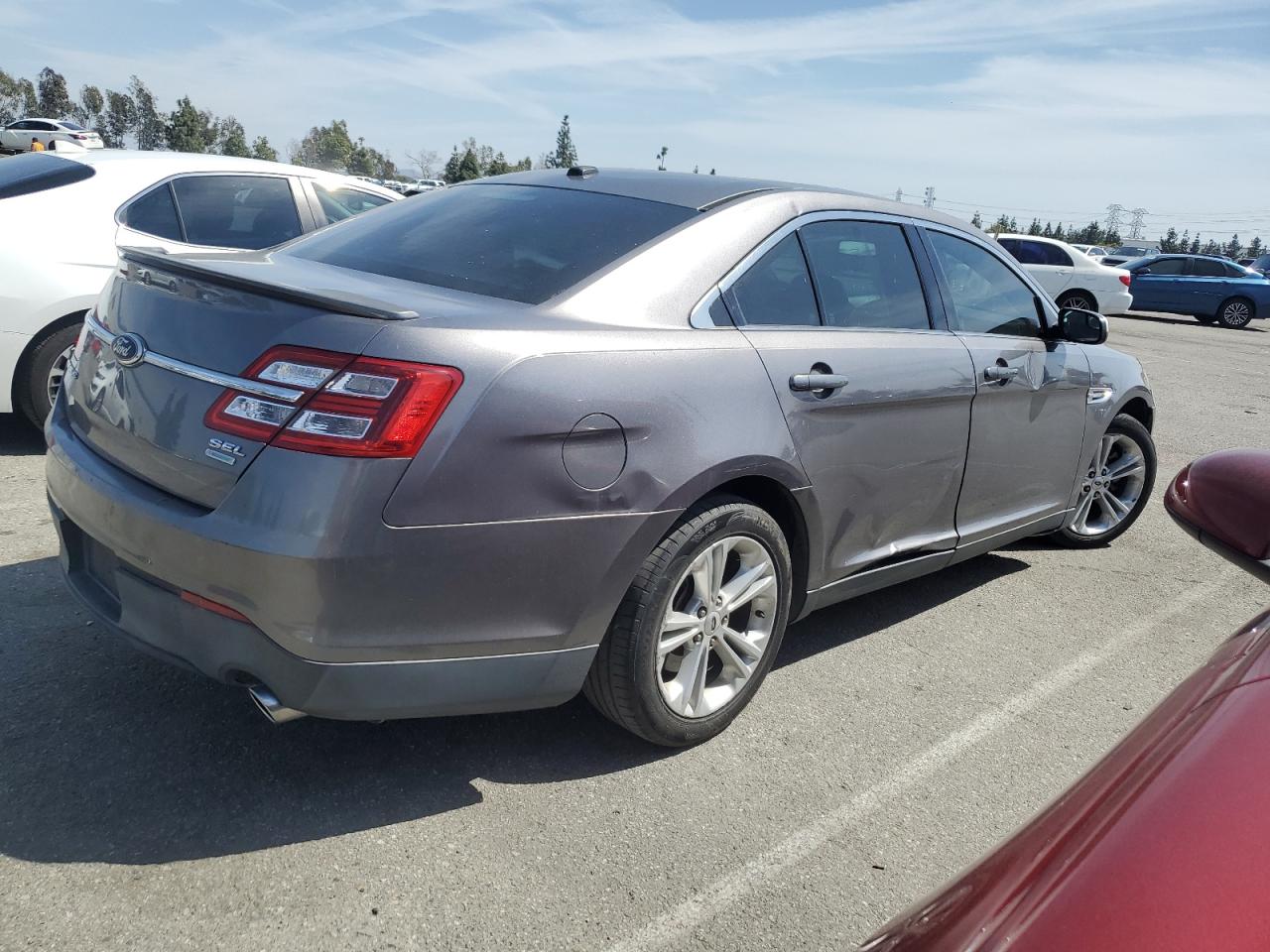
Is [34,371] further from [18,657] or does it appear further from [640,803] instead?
[640,803]

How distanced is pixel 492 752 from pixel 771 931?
3.23 ft

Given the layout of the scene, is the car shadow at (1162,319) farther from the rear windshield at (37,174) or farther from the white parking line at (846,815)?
the rear windshield at (37,174)

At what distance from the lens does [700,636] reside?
3053 mm

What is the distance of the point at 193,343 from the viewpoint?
8.46 ft

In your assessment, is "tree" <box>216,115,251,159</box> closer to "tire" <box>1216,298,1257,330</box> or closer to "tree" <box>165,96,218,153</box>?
"tree" <box>165,96,218,153</box>

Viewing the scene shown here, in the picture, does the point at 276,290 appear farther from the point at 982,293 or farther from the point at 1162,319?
the point at 1162,319

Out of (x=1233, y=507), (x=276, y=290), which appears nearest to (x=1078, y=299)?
(x=1233, y=507)

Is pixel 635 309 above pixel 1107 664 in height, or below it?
above

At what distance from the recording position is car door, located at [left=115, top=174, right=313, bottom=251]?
5.72m

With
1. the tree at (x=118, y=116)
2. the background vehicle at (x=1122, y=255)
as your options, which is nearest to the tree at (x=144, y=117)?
the tree at (x=118, y=116)

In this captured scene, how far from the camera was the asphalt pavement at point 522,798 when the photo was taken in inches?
92.5

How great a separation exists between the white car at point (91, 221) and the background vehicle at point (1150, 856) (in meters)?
5.15

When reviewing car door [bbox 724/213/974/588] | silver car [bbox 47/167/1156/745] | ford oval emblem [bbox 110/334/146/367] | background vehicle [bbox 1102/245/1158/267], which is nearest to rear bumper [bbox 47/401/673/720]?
silver car [bbox 47/167/1156/745]

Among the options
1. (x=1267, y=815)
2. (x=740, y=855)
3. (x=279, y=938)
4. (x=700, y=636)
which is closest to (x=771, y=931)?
(x=740, y=855)
